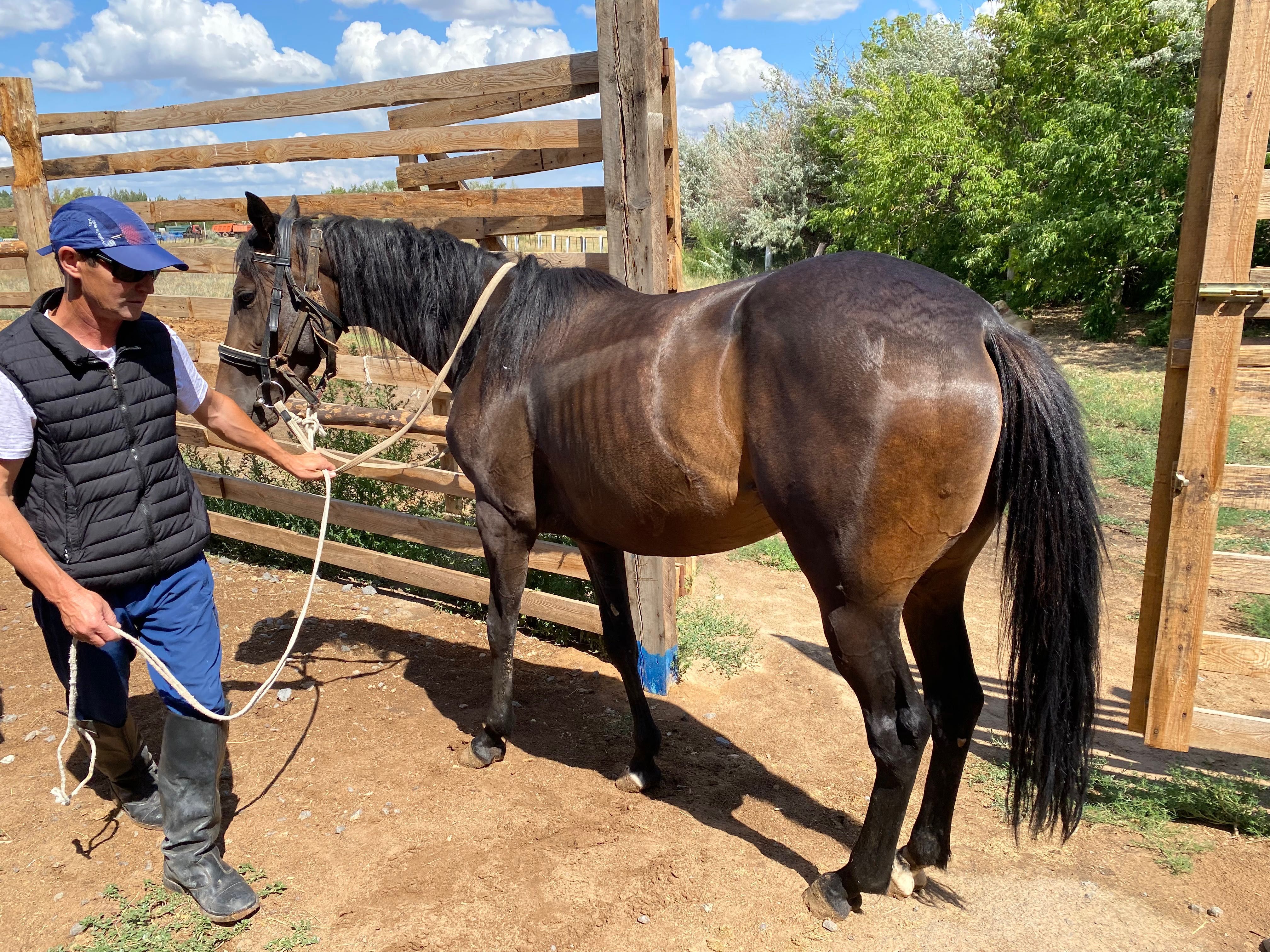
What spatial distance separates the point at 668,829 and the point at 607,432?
163 cm

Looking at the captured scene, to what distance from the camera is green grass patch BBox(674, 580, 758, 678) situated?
177 inches

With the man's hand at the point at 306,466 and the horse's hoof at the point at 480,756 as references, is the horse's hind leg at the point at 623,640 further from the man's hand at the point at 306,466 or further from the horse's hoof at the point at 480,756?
the man's hand at the point at 306,466

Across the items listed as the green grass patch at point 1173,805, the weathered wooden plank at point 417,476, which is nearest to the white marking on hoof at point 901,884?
the green grass patch at point 1173,805

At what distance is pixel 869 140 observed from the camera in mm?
19203

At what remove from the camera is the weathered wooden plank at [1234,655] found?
2.88m

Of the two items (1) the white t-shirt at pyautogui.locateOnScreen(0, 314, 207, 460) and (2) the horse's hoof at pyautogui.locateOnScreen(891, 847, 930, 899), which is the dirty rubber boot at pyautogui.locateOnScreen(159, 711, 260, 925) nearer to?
(1) the white t-shirt at pyautogui.locateOnScreen(0, 314, 207, 460)

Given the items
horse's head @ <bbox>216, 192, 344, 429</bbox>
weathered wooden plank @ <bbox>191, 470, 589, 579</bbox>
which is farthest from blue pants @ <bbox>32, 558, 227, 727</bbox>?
weathered wooden plank @ <bbox>191, 470, 589, 579</bbox>

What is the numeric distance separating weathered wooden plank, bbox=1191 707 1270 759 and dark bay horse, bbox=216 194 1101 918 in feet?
2.59

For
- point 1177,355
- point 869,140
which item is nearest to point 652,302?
point 1177,355

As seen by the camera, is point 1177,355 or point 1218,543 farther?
point 1218,543

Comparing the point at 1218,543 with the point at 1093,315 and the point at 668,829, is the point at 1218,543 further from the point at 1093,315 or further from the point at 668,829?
the point at 1093,315

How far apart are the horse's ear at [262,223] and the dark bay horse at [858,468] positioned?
0.01 m

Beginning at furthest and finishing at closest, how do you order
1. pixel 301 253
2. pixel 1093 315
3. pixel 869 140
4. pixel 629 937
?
1. pixel 869 140
2. pixel 1093 315
3. pixel 301 253
4. pixel 629 937

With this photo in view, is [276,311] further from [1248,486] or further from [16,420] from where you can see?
[1248,486]
